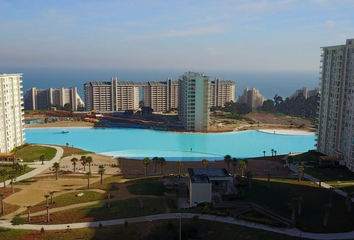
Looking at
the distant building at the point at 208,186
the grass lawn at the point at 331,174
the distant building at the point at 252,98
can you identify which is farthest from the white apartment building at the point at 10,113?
the distant building at the point at 252,98

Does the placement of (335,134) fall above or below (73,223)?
above

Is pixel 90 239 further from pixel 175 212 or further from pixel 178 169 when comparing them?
pixel 178 169

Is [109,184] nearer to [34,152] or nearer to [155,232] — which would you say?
[155,232]

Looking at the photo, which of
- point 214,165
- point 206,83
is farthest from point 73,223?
point 206,83

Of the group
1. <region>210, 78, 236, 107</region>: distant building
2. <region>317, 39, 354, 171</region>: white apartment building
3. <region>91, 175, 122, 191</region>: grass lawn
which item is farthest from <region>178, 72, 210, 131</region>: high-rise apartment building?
<region>210, 78, 236, 107</region>: distant building

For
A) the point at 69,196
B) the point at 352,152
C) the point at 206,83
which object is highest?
the point at 206,83

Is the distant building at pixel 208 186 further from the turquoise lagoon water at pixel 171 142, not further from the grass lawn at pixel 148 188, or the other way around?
the turquoise lagoon water at pixel 171 142
